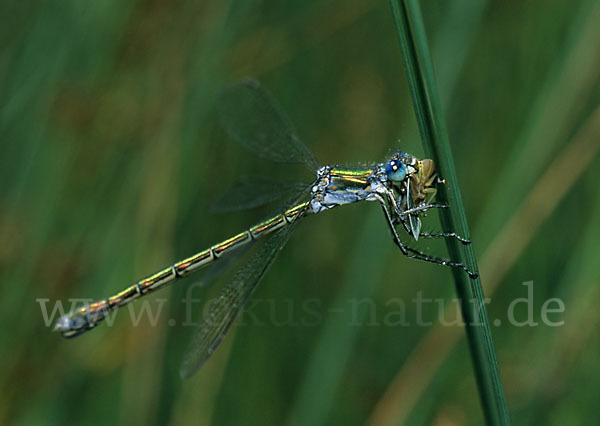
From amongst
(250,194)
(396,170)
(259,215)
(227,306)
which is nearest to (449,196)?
(396,170)

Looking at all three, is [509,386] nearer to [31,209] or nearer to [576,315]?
[576,315]

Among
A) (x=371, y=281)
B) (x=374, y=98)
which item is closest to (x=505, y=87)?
(x=374, y=98)

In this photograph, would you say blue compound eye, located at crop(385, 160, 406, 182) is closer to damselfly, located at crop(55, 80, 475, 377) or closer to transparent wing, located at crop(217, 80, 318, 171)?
damselfly, located at crop(55, 80, 475, 377)

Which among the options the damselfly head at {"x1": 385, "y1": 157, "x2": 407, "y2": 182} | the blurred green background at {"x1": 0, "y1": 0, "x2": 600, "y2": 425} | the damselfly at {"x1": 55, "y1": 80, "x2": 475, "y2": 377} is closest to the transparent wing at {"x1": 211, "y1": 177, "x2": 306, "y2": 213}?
the damselfly at {"x1": 55, "y1": 80, "x2": 475, "y2": 377}

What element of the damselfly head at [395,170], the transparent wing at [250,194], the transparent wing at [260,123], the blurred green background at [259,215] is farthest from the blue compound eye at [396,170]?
the transparent wing at [250,194]

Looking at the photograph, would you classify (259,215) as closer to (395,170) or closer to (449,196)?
(395,170)

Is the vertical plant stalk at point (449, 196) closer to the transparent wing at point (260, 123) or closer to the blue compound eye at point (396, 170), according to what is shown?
the blue compound eye at point (396, 170)

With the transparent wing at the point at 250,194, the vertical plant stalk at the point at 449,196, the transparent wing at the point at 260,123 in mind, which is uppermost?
the transparent wing at the point at 260,123

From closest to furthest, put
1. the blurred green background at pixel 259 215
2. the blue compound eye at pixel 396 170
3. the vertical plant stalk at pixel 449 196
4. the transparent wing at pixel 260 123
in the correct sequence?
the vertical plant stalk at pixel 449 196 < the blue compound eye at pixel 396 170 < the blurred green background at pixel 259 215 < the transparent wing at pixel 260 123
